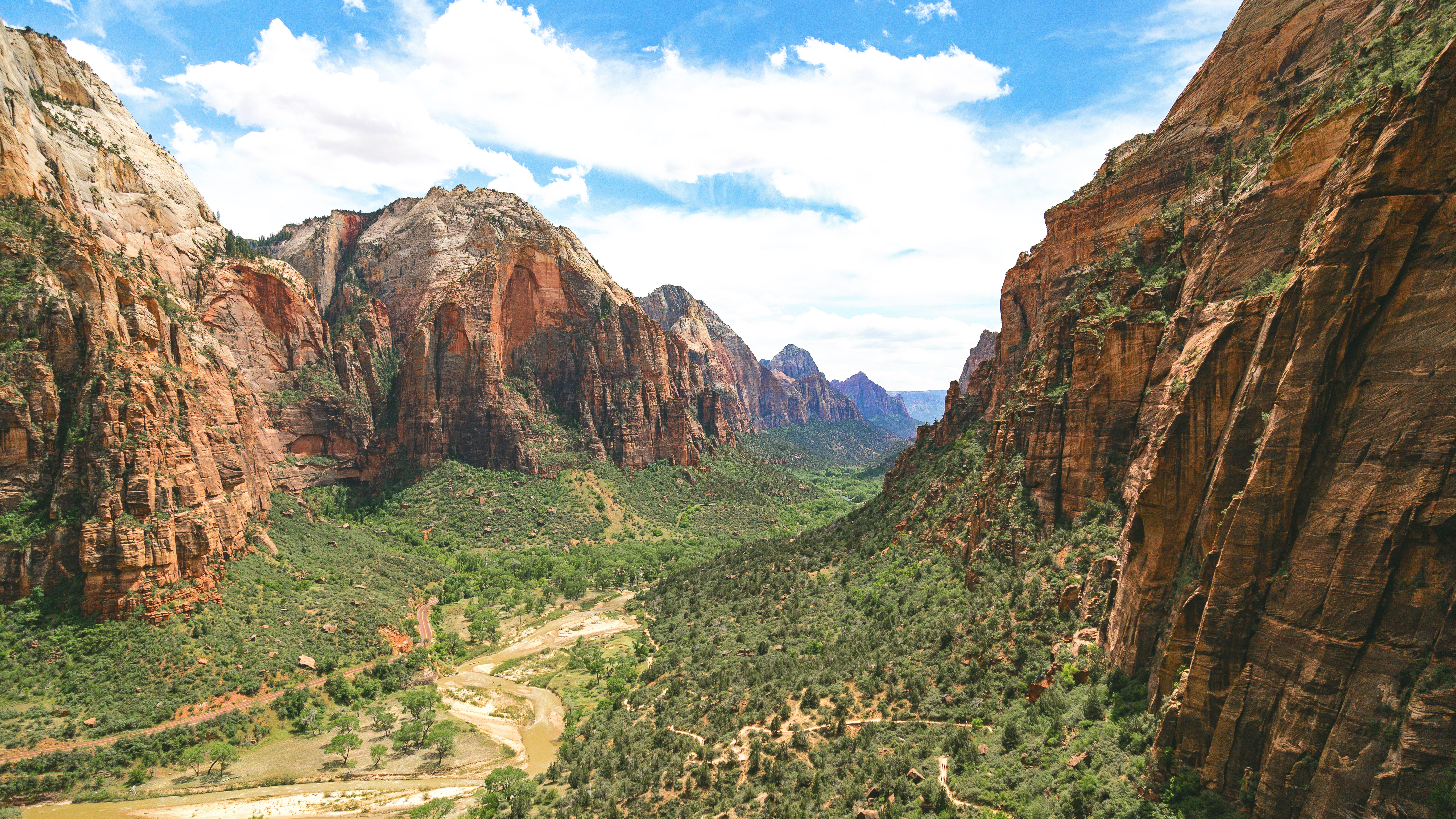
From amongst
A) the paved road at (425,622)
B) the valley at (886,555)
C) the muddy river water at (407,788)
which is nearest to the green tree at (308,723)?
the valley at (886,555)

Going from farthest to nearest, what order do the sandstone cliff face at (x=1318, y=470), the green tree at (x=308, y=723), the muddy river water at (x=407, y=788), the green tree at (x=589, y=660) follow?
the green tree at (x=589, y=660), the green tree at (x=308, y=723), the muddy river water at (x=407, y=788), the sandstone cliff face at (x=1318, y=470)

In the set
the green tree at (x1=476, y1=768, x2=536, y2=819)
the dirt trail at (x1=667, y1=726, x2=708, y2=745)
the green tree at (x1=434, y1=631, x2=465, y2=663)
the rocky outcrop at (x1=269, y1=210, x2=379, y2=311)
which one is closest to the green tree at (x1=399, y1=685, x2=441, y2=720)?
the green tree at (x1=434, y1=631, x2=465, y2=663)

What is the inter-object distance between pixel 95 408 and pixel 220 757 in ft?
98.8

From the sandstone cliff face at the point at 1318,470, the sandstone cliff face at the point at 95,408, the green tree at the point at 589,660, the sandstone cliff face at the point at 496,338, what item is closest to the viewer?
the sandstone cliff face at the point at 1318,470

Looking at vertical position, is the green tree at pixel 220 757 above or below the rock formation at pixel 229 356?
→ below

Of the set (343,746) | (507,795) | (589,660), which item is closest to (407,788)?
(343,746)

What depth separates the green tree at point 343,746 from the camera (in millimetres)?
45188

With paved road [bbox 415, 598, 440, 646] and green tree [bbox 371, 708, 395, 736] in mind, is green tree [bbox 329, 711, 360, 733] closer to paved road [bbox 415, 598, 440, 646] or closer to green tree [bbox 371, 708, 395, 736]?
green tree [bbox 371, 708, 395, 736]

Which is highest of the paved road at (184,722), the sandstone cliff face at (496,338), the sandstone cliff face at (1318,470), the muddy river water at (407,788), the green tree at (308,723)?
the sandstone cliff face at (496,338)

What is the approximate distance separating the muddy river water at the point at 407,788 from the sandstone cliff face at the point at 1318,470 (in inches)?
1762

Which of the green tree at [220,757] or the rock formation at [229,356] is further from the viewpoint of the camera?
the rock formation at [229,356]

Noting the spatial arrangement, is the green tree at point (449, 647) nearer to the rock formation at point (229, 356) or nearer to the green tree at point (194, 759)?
the rock formation at point (229, 356)

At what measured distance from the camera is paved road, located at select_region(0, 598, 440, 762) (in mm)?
37656

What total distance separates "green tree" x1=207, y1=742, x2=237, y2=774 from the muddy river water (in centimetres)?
253
